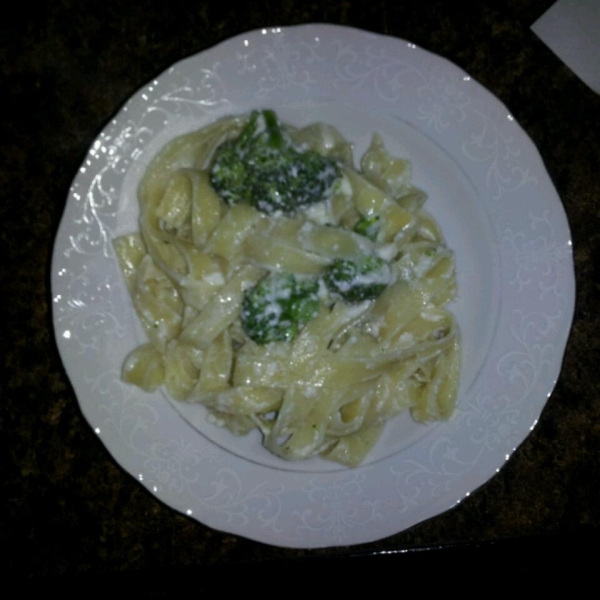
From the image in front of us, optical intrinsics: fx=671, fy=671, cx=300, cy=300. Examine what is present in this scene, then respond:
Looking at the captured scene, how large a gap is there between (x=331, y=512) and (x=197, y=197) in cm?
129

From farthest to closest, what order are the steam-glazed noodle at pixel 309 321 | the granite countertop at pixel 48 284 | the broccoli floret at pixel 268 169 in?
the granite countertop at pixel 48 284 < the steam-glazed noodle at pixel 309 321 < the broccoli floret at pixel 268 169

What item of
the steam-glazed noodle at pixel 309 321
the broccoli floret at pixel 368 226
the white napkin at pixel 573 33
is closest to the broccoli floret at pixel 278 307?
the steam-glazed noodle at pixel 309 321

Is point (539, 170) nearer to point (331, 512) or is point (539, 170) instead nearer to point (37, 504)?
point (331, 512)

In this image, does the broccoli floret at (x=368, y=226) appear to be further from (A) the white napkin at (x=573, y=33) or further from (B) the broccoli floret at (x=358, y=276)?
(A) the white napkin at (x=573, y=33)

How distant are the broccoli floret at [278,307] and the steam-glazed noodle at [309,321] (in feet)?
0.14

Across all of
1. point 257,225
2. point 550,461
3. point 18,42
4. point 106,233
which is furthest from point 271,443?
point 18,42

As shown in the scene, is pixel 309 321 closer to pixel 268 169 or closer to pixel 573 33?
pixel 268 169

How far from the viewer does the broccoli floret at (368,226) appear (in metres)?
2.54

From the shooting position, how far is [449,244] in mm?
2684

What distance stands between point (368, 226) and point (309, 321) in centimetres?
43

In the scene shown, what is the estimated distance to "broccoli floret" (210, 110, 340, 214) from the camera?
2.35 meters

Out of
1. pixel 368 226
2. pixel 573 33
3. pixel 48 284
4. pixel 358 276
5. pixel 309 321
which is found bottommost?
pixel 48 284

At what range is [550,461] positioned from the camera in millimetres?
2951

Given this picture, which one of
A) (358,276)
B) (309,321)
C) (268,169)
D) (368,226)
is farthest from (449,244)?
(268,169)
